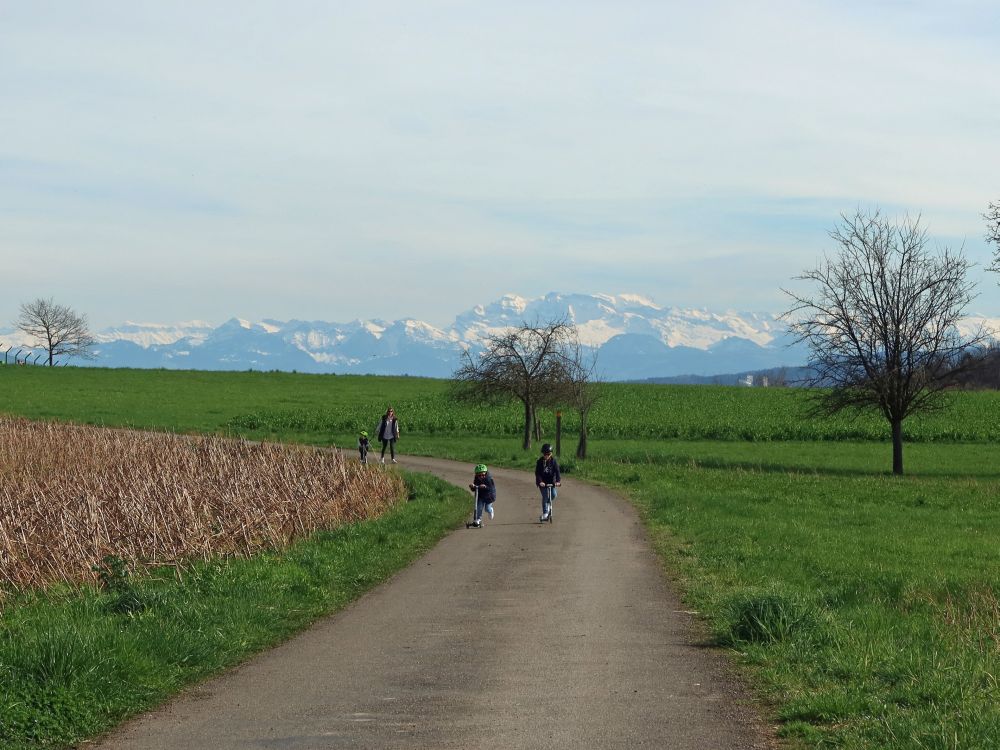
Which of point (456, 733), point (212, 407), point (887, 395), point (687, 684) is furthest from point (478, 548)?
point (212, 407)

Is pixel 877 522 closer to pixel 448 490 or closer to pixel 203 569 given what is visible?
pixel 448 490

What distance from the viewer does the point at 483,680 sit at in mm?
9797

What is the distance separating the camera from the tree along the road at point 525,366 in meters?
50.5

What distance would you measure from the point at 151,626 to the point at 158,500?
Answer: 11.3m

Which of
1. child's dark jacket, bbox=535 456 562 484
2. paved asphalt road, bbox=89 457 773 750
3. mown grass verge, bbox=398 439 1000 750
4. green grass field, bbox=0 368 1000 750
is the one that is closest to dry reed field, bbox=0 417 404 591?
child's dark jacket, bbox=535 456 562 484

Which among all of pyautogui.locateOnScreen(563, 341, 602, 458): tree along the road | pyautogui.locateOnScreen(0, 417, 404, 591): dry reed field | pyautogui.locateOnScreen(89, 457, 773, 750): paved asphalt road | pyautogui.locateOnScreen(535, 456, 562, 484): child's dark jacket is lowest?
pyautogui.locateOnScreen(89, 457, 773, 750): paved asphalt road

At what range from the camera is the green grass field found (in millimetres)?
8992

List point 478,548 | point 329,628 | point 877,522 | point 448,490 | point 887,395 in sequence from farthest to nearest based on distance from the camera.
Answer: point 887,395 < point 448,490 < point 877,522 < point 478,548 < point 329,628

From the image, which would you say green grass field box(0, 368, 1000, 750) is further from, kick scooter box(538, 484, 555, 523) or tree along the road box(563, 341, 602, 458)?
tree along the road box(563, 341, 602, 458)

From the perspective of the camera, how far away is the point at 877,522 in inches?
1013

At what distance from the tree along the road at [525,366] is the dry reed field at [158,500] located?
16.5 meters

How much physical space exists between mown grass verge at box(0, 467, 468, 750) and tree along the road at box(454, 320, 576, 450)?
30552mm

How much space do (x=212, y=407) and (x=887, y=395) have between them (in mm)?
45905

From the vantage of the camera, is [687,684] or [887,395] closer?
[687,684]
